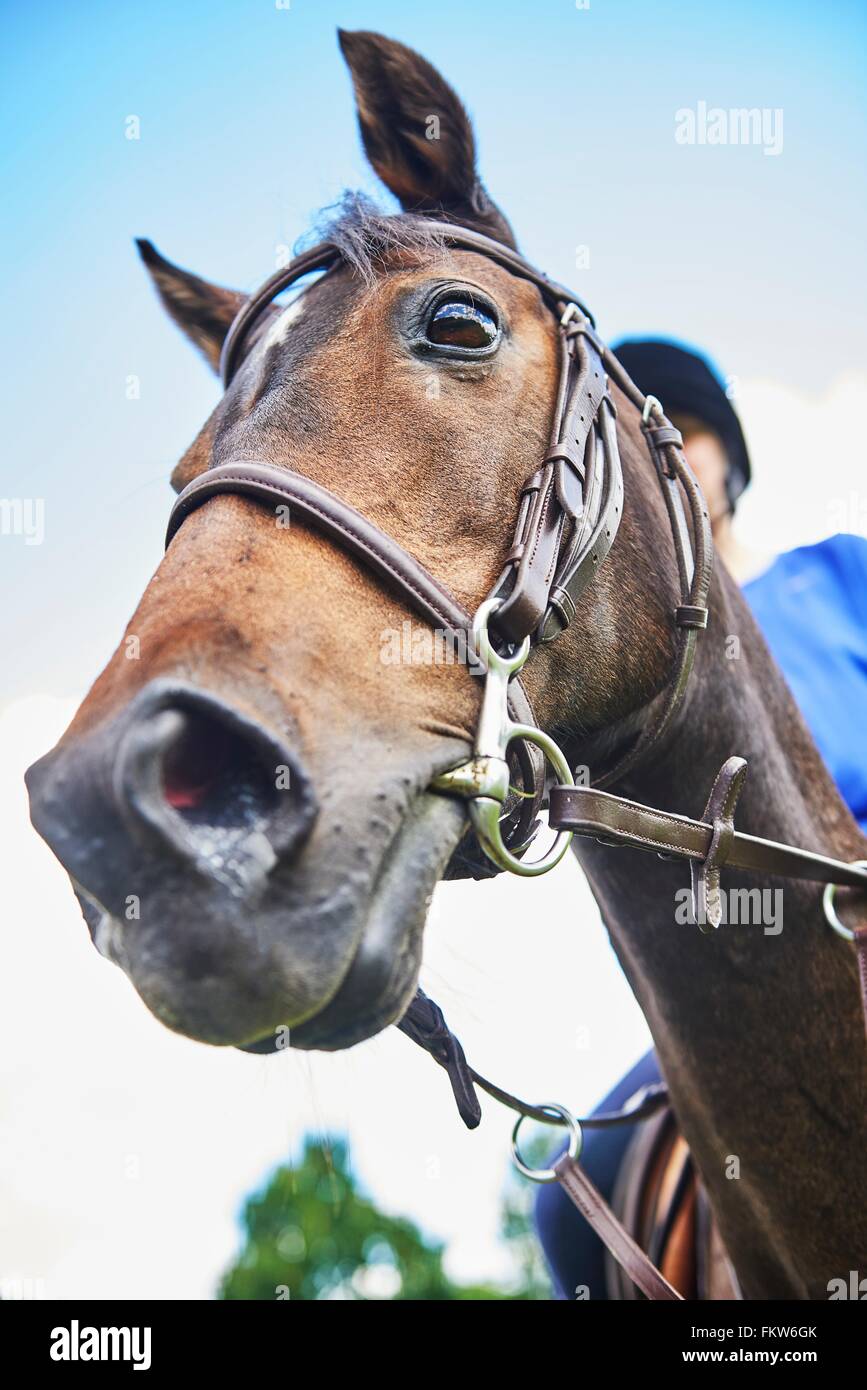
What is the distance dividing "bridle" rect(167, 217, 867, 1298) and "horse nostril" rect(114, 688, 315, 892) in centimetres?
39

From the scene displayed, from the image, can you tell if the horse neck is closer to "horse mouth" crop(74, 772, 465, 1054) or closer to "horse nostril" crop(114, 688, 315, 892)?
"horse mouth" crop(74, 772, 465, 1054)

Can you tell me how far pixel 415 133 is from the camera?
9.57ft

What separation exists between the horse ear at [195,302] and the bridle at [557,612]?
1.77ft

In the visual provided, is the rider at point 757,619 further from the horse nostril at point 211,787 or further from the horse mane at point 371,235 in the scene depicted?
the horse nostril at point 211,787

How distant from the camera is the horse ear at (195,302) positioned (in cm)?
340

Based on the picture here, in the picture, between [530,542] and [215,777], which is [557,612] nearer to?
[530,542]

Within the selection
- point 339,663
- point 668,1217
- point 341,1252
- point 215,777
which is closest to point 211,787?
point 215,777

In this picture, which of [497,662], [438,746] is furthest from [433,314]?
[438,746]

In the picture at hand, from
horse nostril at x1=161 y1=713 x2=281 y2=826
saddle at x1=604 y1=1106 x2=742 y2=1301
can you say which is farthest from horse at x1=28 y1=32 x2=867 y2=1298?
saddle at x1=604 y1=1106 x2=742 y2=1301

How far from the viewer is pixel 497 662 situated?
2039mm

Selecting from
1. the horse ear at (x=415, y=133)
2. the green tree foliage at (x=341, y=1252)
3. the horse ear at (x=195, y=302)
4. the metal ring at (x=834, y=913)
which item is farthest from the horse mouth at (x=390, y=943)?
the green tree foliage at (x=341, y=1252)

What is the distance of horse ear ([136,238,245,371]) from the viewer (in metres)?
3.40
